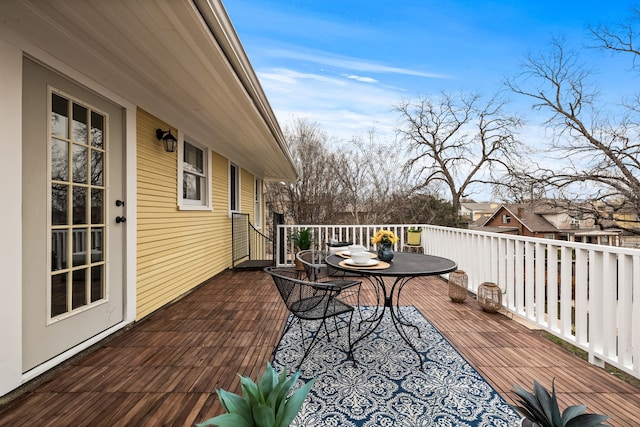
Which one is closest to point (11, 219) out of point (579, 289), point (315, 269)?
point (315, 269)

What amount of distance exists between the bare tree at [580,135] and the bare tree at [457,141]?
3570 mm

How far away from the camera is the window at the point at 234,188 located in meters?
6.19

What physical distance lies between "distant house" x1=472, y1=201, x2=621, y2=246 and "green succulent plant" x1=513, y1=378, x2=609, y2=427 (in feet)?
30.7

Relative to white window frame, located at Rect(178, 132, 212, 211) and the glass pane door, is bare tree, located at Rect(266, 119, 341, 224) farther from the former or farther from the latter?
the glass pane door

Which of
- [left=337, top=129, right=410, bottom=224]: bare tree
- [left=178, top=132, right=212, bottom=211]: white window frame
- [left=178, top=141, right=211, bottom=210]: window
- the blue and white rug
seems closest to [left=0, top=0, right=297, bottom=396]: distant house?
[left=178, top=132, right=212, bottom=211]: white window frame

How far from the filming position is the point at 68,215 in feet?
7.27

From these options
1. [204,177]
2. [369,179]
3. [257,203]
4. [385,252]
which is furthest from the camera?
[369,179]

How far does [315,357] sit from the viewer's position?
7.50 ft

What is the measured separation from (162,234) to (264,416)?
3175mm

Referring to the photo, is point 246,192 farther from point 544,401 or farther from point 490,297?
point 544,401

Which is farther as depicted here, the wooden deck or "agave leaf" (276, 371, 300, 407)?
the wooden deck

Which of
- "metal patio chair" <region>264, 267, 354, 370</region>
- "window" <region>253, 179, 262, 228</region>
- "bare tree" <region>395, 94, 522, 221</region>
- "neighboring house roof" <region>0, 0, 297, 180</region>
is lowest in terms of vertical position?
"metal patio chair" <region>264, 267, 354, 370</region>

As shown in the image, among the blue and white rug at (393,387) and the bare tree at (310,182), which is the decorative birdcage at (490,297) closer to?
the blue and white rug at (393,387)

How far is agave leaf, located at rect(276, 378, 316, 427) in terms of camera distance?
104 cm
